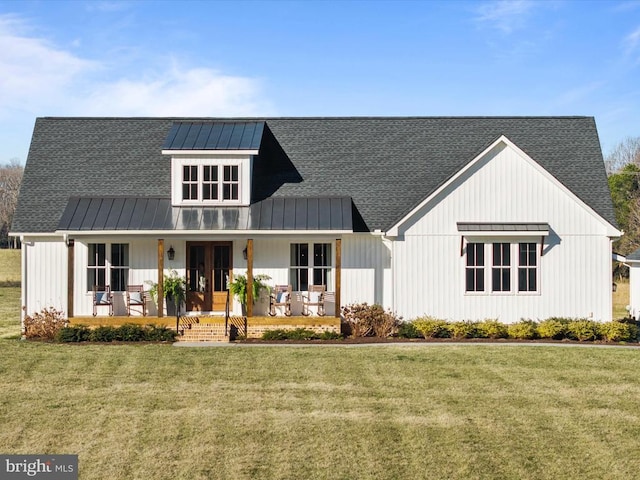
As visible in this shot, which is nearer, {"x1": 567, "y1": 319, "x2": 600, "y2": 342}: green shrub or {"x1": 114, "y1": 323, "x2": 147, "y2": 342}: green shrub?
{"x1": 114, "y1": 323, "x2": 147, "y2": 342}: green shrub

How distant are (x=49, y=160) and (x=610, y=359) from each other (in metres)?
19.9

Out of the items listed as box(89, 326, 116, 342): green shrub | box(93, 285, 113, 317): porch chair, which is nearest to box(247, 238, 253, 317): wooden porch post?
box(89, 326, 116, 342): green shrub

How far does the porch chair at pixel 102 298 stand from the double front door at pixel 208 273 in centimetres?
251

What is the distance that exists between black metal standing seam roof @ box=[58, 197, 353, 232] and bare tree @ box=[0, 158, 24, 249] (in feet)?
231

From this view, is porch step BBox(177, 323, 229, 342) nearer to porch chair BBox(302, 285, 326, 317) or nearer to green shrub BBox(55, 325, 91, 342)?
green shrub BBox(55, 325, 91, 342)

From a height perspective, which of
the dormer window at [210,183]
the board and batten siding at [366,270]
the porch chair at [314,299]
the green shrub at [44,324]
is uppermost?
the dormer window at [210,183]

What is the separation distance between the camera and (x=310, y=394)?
50.4ft

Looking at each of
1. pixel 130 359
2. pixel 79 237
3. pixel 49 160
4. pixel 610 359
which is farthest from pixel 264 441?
pixel 49 160

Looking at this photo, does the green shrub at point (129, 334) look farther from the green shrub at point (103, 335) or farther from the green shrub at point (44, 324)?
the green shrub at point (44, 324)

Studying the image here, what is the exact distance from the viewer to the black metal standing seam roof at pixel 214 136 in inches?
969

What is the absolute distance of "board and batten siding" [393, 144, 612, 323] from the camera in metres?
24.0

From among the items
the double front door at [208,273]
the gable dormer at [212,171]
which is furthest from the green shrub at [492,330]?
the gable dormer at [212,171]

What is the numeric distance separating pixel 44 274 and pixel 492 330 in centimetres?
1468

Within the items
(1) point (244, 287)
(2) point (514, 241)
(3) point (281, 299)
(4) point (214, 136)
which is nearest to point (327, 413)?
(1) point (244, 287)
